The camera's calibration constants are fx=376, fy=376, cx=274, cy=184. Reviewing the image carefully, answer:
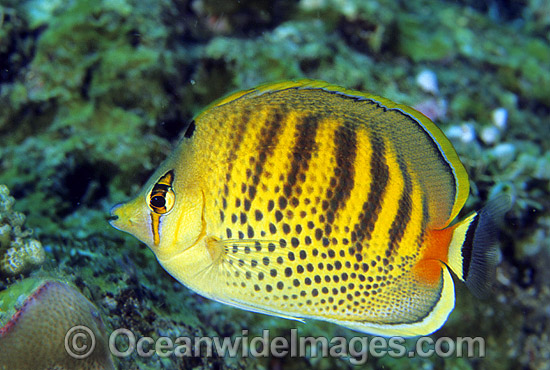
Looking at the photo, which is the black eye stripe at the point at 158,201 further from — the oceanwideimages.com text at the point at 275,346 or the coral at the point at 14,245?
the coral at the point at 14,245

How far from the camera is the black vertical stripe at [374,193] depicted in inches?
70.7

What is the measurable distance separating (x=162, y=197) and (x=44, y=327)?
0.75 m

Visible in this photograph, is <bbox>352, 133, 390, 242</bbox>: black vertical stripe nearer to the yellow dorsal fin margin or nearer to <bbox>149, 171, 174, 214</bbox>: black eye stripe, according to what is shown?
the yellow dorsal fin margin

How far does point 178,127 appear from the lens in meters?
3.25

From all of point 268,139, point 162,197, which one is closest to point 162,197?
point 162,197

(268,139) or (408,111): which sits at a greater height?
(408,111)

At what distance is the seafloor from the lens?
99.3 inches

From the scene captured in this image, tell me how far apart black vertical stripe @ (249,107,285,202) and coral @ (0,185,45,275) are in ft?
4.07

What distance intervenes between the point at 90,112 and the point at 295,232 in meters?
2.38

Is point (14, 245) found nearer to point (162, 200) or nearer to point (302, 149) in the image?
point (162, 200)

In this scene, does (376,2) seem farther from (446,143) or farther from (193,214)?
(193,214)

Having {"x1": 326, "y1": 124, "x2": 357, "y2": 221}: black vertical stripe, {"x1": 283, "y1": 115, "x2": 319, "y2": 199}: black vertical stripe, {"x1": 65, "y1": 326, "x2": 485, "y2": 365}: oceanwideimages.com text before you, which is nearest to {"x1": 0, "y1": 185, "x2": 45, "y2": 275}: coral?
{"x1": 65, "y1": 326, "x2": 485, "y2": 365}: oceanwideimages.com text

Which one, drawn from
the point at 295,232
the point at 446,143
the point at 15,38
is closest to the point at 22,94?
the point at 15,38

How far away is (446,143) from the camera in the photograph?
187 cm
